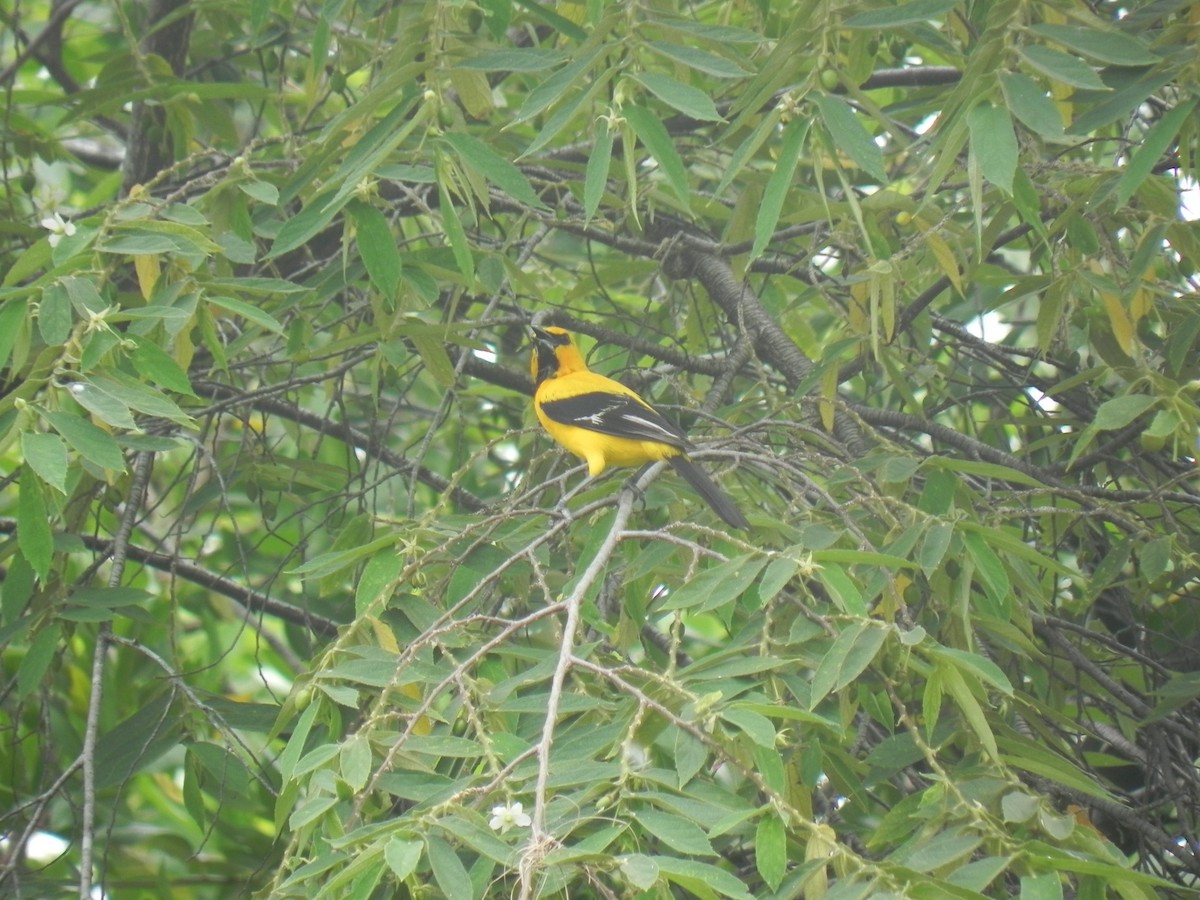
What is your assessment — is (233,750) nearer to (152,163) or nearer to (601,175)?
(601,175)

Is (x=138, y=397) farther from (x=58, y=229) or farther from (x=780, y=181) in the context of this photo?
(x=780, y=181)

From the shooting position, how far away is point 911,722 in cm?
238

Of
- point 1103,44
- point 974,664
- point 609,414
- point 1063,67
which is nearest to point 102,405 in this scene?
point 974,664

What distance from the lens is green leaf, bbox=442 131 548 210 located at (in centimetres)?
294

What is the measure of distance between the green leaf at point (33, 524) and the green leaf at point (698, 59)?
1644 mm

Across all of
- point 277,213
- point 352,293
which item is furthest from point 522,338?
point 277,213

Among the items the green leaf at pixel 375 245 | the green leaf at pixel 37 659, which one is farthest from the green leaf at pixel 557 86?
the green leaf at pixel 37 659

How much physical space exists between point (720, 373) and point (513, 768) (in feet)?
8.43

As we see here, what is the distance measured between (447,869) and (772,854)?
491mm

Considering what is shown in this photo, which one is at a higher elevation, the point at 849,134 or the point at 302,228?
the point at 849,134

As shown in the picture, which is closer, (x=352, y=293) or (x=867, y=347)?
(x=867, y=347)

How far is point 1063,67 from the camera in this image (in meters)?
2.72

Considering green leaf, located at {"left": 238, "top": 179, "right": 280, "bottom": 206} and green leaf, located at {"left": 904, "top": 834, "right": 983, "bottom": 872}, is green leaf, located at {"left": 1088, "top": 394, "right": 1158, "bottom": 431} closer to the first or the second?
green leaf, located at {"left": 904, "top": 834, "right": 983, "bottom": 872}

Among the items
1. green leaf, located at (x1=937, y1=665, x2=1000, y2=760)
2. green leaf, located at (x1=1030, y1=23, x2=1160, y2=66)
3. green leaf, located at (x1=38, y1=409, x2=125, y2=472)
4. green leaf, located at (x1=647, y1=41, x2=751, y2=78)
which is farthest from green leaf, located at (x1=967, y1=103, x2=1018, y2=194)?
green leaf, located at (x1=38, y1=409, x2=125, y2=472)
